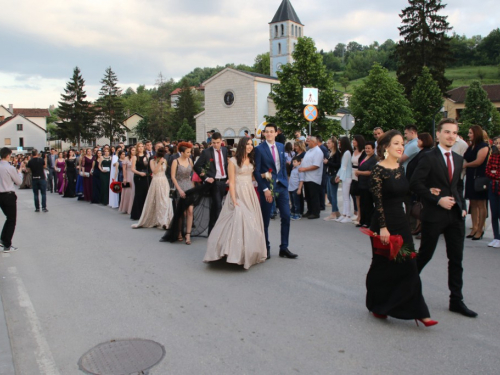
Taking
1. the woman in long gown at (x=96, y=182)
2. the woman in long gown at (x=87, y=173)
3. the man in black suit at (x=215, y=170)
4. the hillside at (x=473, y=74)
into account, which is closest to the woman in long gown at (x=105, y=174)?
the woman in long gown at (x=96, y=182)

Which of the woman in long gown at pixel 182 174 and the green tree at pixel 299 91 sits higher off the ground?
the green tree at pixel 299 91

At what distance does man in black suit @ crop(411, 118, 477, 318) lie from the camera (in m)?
4.96

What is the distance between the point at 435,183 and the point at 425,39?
195 ft

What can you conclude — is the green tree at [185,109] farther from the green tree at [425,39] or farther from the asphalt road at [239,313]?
the asphalt road at [239,313]

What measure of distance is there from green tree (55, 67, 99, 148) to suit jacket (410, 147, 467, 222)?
8626cm

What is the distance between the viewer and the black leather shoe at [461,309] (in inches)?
197

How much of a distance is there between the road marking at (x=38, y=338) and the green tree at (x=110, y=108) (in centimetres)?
8568

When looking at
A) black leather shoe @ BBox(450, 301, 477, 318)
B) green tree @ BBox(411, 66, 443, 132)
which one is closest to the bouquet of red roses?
black leather shoe @ BBox(450, 301, 477, 318)

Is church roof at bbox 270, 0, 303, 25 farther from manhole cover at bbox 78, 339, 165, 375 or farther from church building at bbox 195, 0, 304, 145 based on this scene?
manhole cover at bbox 78, 339, 165, 375

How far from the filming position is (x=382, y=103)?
5262 centimetres

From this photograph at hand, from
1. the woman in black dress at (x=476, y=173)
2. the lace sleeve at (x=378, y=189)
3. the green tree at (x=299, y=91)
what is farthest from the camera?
the green tree at (x=299, y=91)

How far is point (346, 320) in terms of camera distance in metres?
4.95

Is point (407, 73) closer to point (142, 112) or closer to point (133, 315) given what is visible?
point (133, 315)

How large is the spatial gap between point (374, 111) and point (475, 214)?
1788 inches
